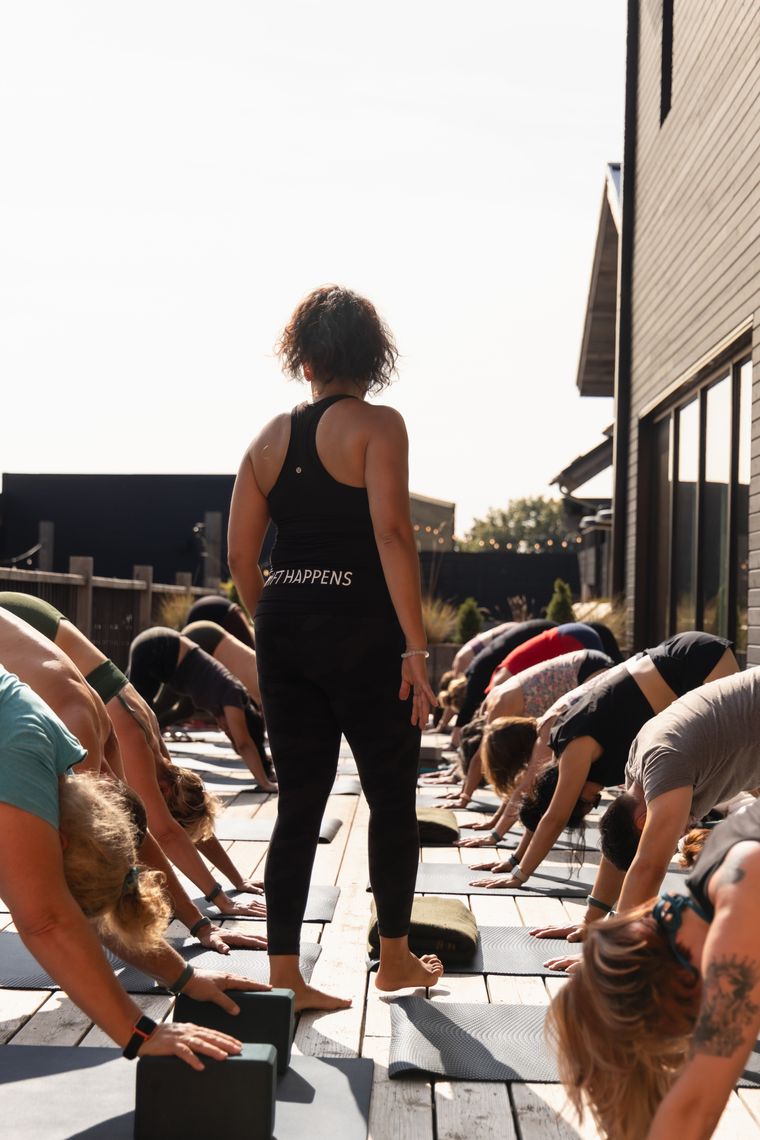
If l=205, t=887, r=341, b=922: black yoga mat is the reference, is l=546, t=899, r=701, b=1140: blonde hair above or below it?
above

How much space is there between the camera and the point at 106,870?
200 cm

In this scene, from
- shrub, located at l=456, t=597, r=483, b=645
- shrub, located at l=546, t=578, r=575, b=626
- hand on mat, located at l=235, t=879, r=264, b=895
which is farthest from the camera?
shrub, located at l=456, t=597, r=483, b=645

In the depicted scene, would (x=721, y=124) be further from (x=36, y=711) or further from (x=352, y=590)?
(x=36, y=711)

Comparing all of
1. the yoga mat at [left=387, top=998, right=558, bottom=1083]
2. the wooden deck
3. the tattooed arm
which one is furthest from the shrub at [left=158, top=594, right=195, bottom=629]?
the tattooed arm

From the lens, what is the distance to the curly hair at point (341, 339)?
120 inches

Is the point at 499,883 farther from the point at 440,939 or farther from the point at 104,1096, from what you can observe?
the point at 104,1096

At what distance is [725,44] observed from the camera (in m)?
6.60

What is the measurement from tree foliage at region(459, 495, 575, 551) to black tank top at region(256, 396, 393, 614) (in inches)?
3211

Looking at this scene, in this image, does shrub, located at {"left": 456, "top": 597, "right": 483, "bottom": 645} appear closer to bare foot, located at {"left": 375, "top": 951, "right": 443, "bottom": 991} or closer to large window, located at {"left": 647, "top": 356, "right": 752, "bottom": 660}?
large window, located at {"left": 647, "top": 356, "right": 752, "bottom": 660}

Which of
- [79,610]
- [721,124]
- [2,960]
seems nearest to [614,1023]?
[2,960]

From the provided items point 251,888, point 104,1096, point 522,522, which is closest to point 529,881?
point 251,888

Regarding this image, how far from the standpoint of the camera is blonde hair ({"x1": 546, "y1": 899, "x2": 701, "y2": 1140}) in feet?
5.32

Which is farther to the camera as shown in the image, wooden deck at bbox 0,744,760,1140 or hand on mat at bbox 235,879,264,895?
hand on mat at bbox 235,879,264,895

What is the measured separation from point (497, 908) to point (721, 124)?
473 cm
